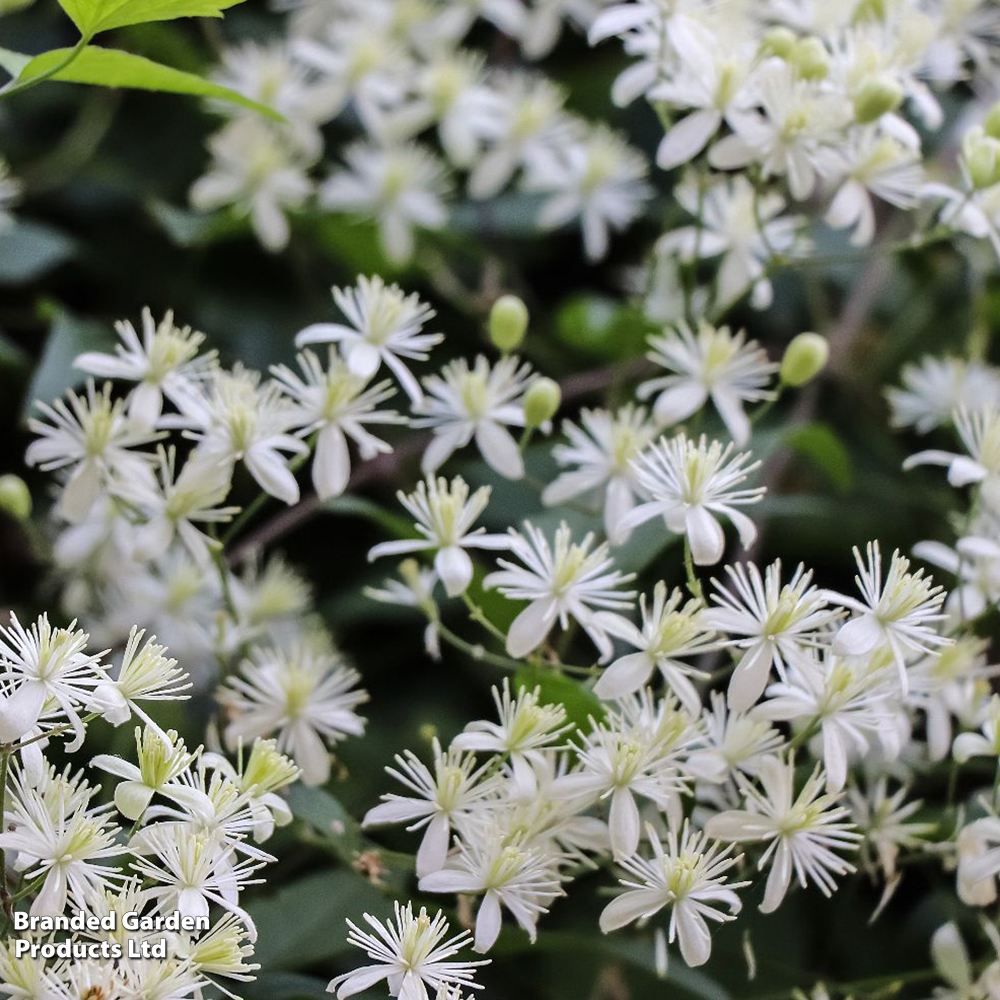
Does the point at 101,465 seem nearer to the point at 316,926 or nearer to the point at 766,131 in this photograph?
the point at 316,926

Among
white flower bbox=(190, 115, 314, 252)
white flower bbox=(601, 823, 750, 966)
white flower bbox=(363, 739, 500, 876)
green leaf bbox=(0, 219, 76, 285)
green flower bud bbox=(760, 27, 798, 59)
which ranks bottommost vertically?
white flower bbox=(601, 823, 750, 966)

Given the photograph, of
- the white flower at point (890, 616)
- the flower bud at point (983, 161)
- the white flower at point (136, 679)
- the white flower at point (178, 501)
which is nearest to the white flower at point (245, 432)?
the white flower at point (178, 501)

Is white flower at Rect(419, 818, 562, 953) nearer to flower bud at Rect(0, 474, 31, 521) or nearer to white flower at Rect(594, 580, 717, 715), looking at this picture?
white flower at Rect(594, 580, 717, 715)

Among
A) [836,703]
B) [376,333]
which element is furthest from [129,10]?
[836,703]

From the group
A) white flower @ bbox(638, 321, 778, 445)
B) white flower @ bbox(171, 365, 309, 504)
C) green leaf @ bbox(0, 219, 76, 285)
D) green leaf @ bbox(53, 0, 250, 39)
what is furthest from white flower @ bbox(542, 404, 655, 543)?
green leaf @ bbox(0, 219, 76, 285)

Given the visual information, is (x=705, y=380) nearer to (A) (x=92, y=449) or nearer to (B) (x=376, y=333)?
(B) (x=376, y=333)

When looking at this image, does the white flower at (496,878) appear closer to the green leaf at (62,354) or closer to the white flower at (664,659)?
the white flower at (664,659)
